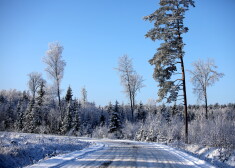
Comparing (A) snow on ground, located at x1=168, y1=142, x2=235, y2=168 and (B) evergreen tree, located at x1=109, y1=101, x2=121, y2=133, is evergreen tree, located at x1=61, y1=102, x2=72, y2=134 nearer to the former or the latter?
(B) evergreen tree, located at x1=109, y1=101, x2=121, y2=133

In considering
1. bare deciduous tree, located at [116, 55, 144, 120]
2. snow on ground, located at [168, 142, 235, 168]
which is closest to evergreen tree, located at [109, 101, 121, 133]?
bare deciduous tree, located at [116, 55, 144, 120]

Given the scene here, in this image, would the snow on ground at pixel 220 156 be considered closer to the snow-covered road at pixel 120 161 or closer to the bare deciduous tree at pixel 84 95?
the snow-covered road at pixel 120 161

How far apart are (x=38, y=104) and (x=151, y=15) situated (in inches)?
1363

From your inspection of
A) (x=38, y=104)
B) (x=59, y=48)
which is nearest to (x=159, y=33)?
(x=59, y=48)

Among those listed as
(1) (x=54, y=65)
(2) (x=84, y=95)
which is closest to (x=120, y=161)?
(1) (x=54, y=65)

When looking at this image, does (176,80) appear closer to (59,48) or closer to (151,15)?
(151,15)

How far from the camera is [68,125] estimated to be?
139 feet

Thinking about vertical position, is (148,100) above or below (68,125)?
above

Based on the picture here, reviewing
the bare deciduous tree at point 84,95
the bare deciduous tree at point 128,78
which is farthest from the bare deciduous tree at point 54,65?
the bare deciduous tree at point 84,95

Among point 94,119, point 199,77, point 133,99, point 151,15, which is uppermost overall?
point 151,15

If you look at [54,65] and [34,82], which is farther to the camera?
[34,82]

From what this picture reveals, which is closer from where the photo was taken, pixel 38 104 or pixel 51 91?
pixel 51 91

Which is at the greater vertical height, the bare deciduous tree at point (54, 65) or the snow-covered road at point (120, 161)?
the bare deciduous tree at point (54, 65)

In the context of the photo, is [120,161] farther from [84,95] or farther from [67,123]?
[84,95]
